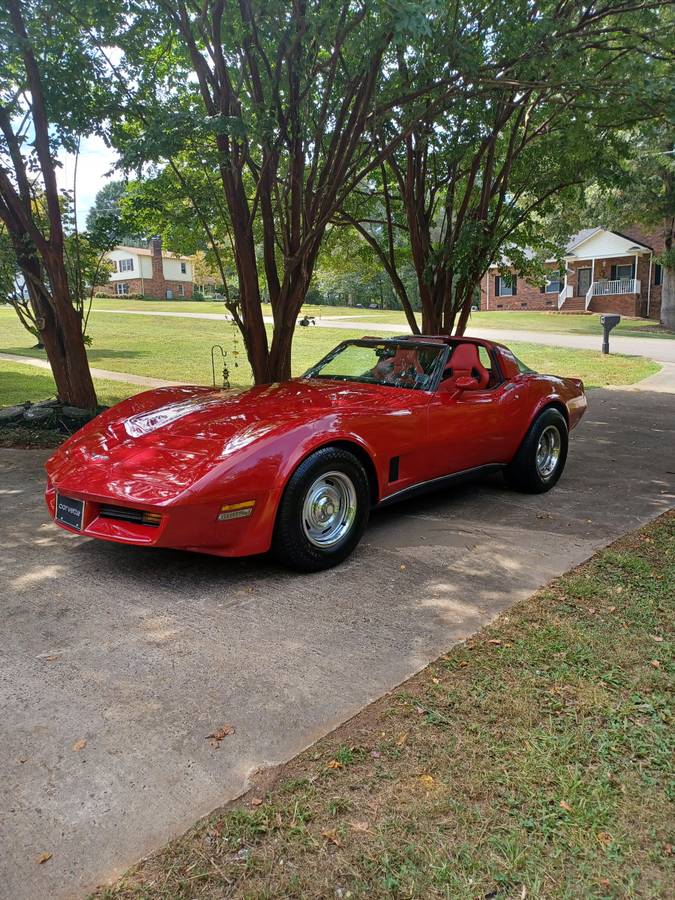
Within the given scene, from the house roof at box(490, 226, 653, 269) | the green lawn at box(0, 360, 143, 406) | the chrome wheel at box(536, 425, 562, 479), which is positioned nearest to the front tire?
the chrome wheel at box(536, 425, 562, 479)

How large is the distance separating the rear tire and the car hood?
1539mm

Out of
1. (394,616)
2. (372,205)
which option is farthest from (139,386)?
(394,616)

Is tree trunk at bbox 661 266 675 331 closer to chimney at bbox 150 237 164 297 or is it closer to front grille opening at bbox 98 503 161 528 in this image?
front grille opening at bbox 98 503 161 528

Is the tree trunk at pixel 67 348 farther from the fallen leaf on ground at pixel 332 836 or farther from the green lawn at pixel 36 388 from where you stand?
the fallen leaf on ground at pixel 332 836

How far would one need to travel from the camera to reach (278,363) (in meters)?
8.66

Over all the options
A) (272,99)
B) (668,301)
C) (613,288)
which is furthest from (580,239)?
(272,99)

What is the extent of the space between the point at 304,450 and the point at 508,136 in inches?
352

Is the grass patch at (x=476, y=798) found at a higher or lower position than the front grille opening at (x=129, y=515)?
lower

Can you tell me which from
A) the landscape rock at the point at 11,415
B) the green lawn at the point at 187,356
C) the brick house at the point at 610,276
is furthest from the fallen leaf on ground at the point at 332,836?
the brick house at the point at 610,276

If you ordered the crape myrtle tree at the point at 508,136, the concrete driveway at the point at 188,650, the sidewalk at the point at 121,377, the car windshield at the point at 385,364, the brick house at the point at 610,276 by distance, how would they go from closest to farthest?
the concrete driveway at the point at 188,650 → the car windshield at the point at 385,364 → the crape myrtle tree at the point at 508,136 → the sidewalk at the point at 121,377 → the brick house at the point at 610,276

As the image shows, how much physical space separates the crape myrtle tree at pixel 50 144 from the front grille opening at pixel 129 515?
5.18m

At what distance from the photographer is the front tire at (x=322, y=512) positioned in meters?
3.94

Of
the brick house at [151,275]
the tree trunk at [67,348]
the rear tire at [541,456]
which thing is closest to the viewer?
the rear tire at [541,456]

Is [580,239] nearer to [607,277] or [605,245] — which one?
[605,245]
